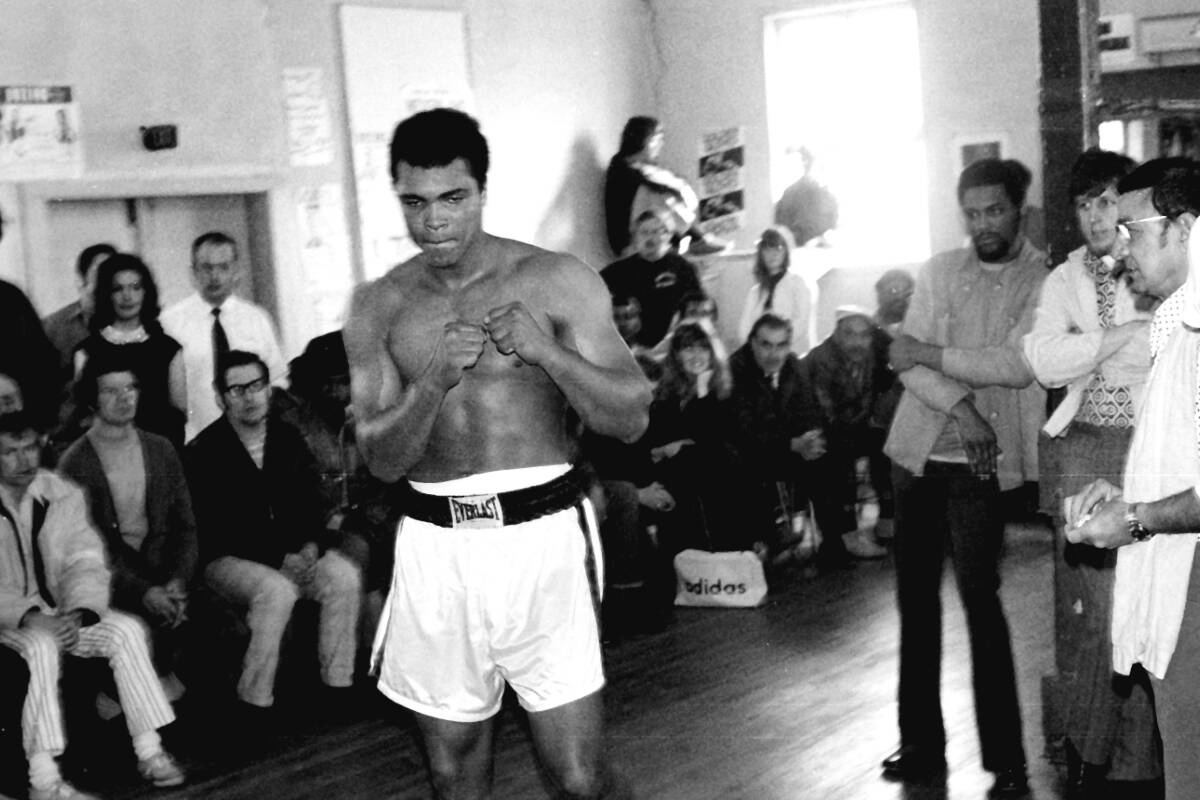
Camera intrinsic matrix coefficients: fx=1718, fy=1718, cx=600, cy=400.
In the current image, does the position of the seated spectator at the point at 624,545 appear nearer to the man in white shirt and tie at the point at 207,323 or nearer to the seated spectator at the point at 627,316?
the seated spectator at the point at 627,316

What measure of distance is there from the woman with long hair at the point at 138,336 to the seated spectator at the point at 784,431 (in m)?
2.63

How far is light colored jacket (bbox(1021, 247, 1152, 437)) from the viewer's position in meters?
4.05

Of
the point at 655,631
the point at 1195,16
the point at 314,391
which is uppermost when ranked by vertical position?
the point at 1195,16

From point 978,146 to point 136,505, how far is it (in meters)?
6.39

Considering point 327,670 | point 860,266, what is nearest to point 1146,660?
point 327,670

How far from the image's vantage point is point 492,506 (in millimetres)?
3408

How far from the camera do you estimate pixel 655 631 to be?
7.14 meters

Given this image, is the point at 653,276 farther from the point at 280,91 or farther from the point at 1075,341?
the point at 1075,341

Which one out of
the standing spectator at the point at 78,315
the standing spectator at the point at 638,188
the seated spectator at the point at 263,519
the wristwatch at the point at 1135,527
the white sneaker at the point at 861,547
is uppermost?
the standing spectator at the point at 638,188

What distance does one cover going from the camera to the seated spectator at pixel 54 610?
518cm

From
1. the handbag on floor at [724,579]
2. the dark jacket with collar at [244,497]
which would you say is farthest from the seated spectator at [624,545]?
the dark jacket with collar at [244,497]

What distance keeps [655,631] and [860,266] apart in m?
4.66

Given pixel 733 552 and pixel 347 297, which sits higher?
pixel 347 297

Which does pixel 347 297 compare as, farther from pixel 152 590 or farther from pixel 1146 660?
pixel 1146 660
